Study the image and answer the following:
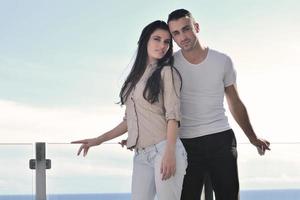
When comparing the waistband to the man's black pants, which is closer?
the waistband

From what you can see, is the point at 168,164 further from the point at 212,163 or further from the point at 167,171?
the point at 212,163

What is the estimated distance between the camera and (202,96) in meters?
3.42

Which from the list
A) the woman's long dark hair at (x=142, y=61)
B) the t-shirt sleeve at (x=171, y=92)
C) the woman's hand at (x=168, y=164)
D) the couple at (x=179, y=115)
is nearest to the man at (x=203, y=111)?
the couple at (x=179, y=115)

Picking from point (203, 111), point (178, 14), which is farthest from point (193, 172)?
point (178, 14)

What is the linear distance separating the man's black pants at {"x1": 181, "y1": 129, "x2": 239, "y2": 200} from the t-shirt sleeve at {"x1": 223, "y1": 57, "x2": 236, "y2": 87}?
0.26m

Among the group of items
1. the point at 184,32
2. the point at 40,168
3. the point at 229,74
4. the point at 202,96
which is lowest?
the point at 40,168

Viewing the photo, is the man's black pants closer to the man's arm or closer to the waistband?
the man's arm

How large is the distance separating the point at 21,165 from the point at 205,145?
1.56m

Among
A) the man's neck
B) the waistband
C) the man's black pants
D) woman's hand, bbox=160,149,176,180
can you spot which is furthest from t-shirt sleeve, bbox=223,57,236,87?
woman's hand, bbox=160,149,176,180

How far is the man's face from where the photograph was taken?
3322mm

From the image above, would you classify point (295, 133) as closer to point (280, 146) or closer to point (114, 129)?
point (280, 146)

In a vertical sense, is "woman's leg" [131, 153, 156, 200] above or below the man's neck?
below

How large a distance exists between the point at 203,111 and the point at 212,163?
29cm

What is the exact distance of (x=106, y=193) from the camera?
4406 millimetres
